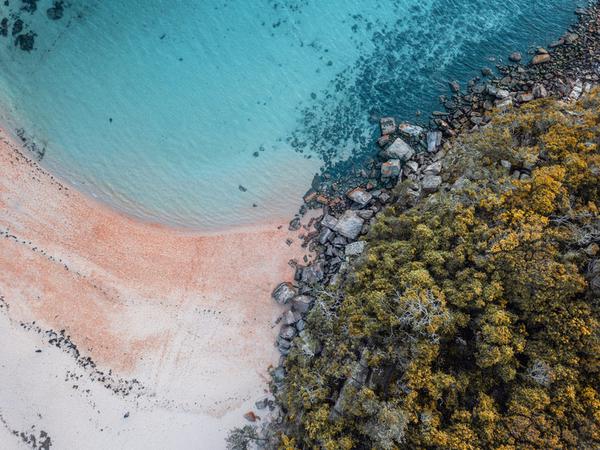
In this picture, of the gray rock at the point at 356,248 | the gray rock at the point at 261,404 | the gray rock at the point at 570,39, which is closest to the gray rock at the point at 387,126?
the gray rock at the point at 356,248

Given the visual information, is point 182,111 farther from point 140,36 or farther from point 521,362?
point 521,362

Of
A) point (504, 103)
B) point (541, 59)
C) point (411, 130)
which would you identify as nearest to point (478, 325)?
point (411, 130)

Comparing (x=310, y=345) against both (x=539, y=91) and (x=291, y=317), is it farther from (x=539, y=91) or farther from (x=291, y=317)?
(x=539, y=91)

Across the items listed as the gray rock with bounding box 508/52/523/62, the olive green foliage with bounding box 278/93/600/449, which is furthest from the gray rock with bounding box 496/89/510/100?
the olive green foliage with bounding box 278/93/600/449

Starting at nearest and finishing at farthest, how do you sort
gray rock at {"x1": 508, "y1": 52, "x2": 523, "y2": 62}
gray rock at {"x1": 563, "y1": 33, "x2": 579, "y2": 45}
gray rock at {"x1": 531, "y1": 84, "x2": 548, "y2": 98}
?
gray rock at {"x1": 531, "y1": 84, "x2": 548, "y2": 98} < gray rock at {"x1": 508, "y1": 52, "x2": 523, "y2": 62} < gray rock at {"x1": 563, "y1": 33, "x2": 579, "y2": 45}

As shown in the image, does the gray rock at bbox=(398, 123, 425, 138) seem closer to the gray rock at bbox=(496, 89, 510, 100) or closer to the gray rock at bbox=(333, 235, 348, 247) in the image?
the gray rock at bbox=(496, 89, 510, 100)

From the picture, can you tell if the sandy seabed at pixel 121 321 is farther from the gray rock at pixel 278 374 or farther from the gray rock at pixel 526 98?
the gray rock at pixel 526 98

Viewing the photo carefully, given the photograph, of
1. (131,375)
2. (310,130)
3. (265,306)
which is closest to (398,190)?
(310,130)
